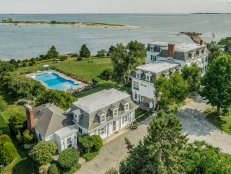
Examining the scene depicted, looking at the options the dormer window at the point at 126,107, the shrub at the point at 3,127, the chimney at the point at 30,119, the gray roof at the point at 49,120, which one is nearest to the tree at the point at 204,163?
the dormer window at the point at 126,107

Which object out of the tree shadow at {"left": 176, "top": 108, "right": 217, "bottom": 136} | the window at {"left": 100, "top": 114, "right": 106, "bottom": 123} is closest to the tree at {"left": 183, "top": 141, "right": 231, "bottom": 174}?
the tree shadow at {"left": 176, "top": 108, "right": 217, "bottom": 136}

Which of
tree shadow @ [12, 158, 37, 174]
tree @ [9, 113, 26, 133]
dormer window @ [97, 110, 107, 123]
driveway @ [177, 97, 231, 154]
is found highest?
dormer window @ [97, 110, 107, 123]

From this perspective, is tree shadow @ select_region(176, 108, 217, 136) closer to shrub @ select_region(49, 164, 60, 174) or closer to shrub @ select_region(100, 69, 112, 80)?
shrub @ select_region(49, 164, 60, 174)

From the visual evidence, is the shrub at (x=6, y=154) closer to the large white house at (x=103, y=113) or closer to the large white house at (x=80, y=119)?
the large white house at (x=80, y=119)

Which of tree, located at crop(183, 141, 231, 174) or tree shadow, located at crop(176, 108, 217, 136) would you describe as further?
tree shadow, located at crop(176, 108, 217, 136)

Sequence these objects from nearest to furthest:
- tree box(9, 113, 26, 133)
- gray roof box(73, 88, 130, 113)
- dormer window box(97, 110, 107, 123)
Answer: dormer window box(97, 110, 107, 123) → tree box(9, 113, 26, 133) → gray roof box(73, 88, 130, 113)

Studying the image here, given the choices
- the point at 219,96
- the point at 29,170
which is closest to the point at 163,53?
the point at 219,96

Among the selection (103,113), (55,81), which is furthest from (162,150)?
(55,81)

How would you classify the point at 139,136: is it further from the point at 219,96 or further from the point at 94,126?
the point at 219,96
